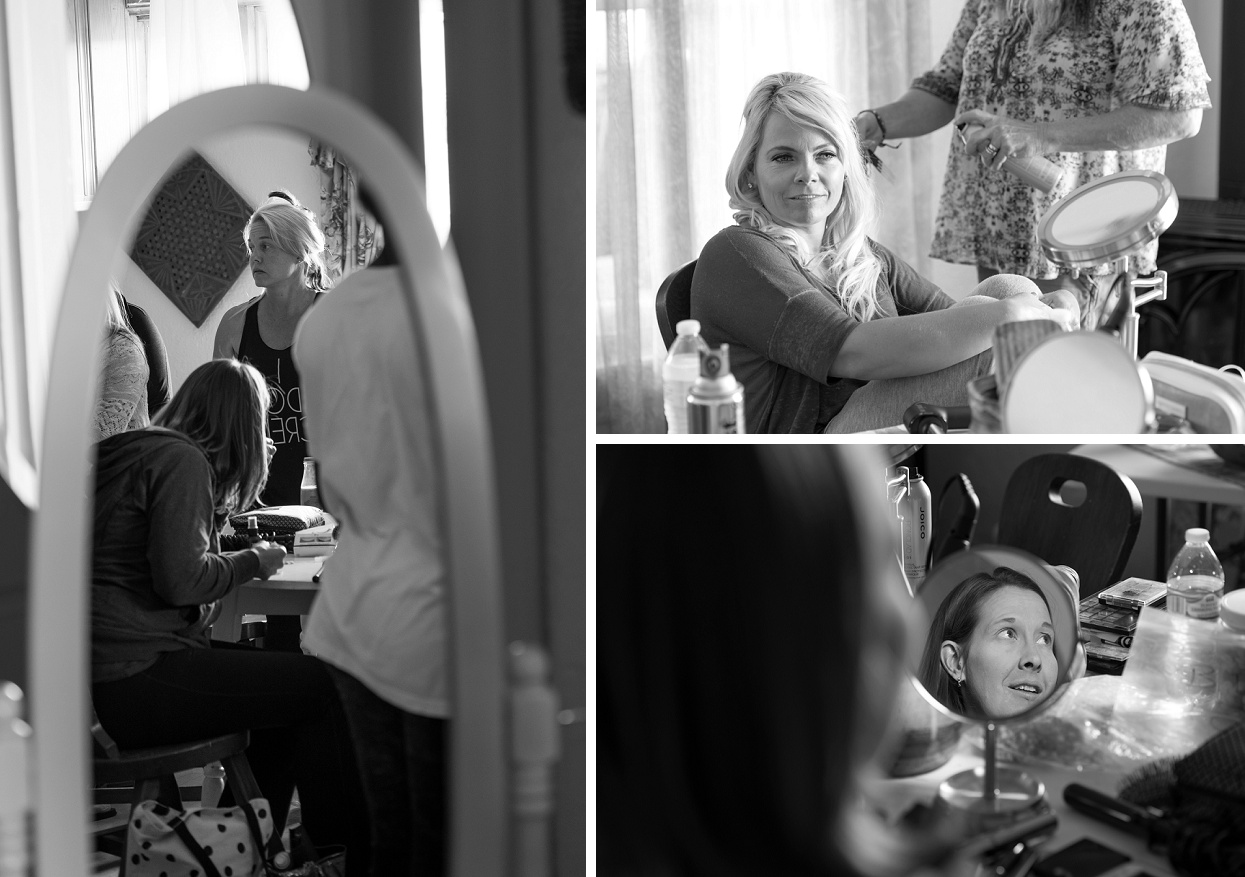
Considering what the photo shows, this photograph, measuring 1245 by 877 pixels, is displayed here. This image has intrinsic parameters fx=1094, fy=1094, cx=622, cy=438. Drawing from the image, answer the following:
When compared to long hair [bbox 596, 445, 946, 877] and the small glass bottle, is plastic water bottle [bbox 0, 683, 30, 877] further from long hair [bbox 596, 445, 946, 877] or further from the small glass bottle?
the small glass bottle

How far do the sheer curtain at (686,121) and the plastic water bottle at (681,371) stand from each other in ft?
0.06

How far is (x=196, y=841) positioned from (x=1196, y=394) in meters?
1.18

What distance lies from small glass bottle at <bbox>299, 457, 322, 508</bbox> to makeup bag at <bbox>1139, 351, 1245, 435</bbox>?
0.89 m

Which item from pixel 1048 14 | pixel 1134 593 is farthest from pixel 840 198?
pixel 1134 593

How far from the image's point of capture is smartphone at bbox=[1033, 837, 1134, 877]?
849 millimetres

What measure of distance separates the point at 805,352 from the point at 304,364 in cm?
55

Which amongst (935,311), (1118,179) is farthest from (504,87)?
(1118,179)

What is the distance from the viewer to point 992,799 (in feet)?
3.14

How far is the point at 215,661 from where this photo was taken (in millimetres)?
1181

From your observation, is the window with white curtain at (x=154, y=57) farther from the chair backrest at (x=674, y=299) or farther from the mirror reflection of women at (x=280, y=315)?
the chair backrest at (x=674, y=299)

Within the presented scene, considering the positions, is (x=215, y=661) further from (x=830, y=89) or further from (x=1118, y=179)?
(x=1118, y=179)

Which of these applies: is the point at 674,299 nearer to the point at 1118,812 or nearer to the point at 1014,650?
the point at 1014,650

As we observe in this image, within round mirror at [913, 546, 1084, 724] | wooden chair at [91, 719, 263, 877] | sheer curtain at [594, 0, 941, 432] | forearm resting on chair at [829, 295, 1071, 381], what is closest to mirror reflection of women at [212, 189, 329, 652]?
wooden chair at [91, 719, 263, 877]

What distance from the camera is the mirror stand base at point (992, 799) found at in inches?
37.0
